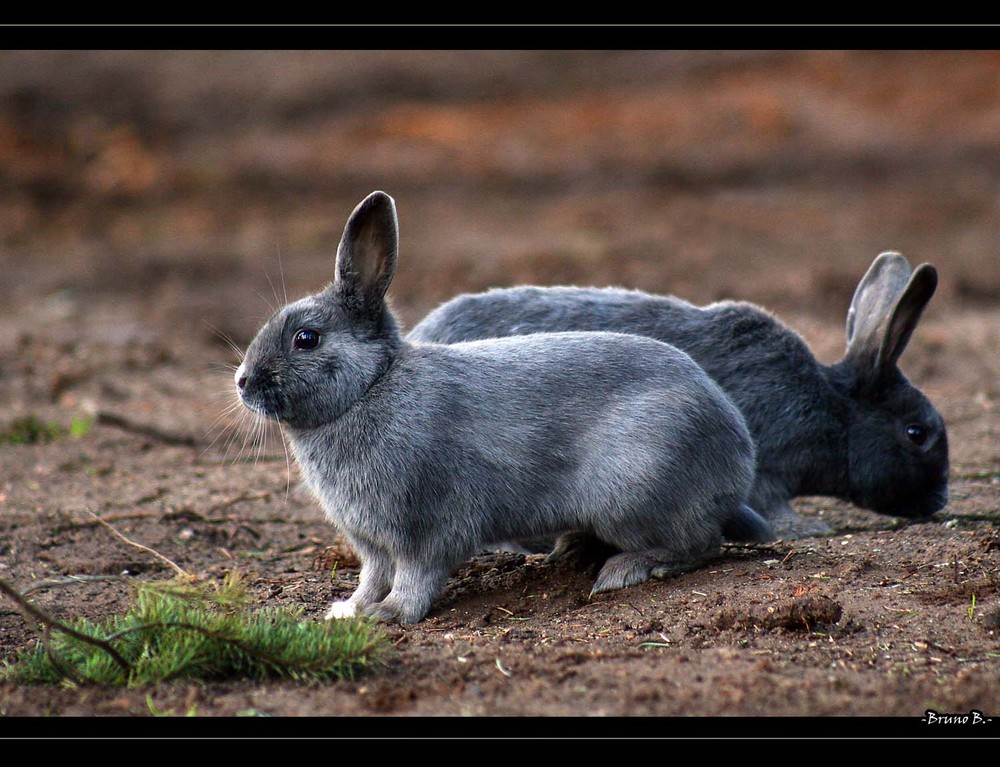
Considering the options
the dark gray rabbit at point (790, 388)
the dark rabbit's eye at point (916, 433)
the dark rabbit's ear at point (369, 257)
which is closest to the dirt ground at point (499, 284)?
the dark gray rabbit at point (790, 388)

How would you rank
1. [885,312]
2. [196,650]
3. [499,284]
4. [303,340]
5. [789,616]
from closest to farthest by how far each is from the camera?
[196,650], [789,616], [303,340], [885,312], [499,284]

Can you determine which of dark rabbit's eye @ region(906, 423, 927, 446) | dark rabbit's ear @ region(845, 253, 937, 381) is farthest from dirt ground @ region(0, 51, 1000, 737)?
dark rabbit's ear @ region(845, 253, 937, 381)

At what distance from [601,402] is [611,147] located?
12801 millimetres

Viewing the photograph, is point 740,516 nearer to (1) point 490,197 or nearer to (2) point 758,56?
(1) point 490,197

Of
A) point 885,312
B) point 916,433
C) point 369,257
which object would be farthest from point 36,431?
point 916,433

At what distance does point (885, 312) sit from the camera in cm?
696

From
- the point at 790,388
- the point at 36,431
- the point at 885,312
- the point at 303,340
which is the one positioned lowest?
the point at 36,431

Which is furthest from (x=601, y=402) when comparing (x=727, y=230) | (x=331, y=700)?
(x=727, y=230)

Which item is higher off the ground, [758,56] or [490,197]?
[758,56]

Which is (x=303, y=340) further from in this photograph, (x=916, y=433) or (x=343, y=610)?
(x=916, y=433)

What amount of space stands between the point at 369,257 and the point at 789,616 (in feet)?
7.54

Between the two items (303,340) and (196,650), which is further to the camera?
(303,340)

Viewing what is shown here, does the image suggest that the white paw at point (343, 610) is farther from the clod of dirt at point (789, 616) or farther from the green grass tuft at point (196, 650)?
the clod of dirt at point (789, 616)

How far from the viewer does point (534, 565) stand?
585cm
